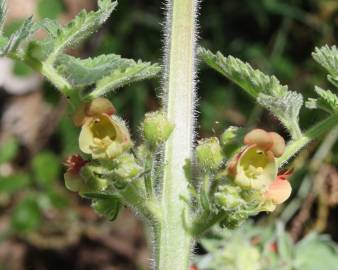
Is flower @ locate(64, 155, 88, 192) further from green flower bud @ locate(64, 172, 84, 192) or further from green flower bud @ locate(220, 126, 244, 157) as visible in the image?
green flower bud @ locate(220, 126, 244, 157)

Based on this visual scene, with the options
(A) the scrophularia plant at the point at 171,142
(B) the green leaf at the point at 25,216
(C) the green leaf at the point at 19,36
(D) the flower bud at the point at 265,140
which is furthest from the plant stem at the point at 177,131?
(B) the green leaf at the point at 25,216

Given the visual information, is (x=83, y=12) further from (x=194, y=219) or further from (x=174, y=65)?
(x=194, y=219)

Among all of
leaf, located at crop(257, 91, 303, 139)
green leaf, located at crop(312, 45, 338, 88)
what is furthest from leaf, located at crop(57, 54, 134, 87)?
green leaf, located at crop(312, 45, 338, 88)

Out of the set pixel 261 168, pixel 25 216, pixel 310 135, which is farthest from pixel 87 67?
pixel 25 216

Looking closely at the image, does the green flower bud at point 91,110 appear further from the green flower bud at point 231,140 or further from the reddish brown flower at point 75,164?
the green flower bud at point 231,140

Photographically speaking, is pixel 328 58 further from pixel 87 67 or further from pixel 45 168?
pixel 45 168
